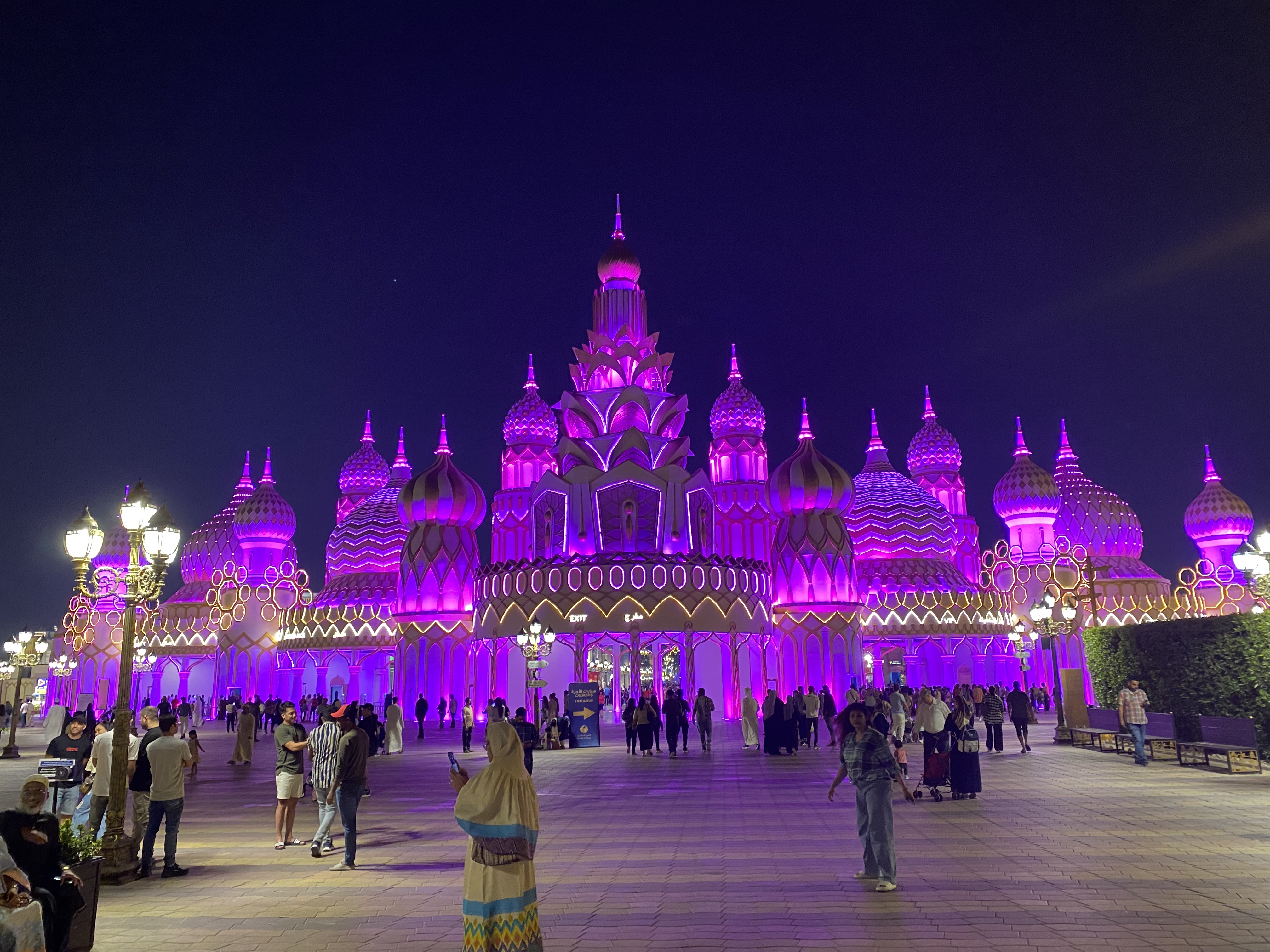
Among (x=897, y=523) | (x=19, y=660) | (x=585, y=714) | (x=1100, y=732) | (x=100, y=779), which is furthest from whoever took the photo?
(x=897, y=523)

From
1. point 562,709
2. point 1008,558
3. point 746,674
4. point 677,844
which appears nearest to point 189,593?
point 562,709

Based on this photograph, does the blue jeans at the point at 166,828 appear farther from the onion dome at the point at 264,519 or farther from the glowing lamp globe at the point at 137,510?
the onion dome at the point at 264,519

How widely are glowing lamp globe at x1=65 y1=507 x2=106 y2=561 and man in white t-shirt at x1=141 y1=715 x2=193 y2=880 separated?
10.3 feet

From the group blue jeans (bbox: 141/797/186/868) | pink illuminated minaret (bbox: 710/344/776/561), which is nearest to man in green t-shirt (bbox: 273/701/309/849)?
blue jeans (bbox: 141/797/186/868)

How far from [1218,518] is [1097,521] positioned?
7498 millimetres

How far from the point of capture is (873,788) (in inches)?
347

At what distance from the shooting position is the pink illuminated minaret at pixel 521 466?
53.9 meters

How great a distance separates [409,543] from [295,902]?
4324 centimetres

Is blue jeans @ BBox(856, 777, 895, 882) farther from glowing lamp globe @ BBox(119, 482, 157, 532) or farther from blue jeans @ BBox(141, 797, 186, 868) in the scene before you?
Result: glowing lamp globe @ BBox(119, 482, 157, 532)

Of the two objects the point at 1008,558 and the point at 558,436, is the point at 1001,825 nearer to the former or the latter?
the point at 558,436

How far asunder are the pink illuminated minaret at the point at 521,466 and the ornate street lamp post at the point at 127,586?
134 ft

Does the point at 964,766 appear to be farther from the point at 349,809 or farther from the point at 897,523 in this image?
the point at 897,523

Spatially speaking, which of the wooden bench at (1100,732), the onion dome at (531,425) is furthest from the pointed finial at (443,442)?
the wooden bench at (1100,732)

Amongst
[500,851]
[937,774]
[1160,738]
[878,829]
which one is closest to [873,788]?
[878,829]
